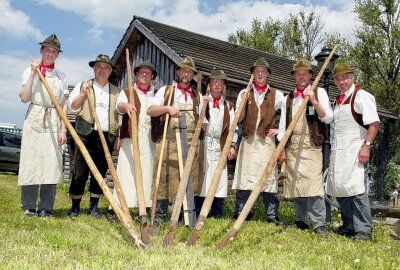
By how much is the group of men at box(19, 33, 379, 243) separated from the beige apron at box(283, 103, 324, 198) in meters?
0.01

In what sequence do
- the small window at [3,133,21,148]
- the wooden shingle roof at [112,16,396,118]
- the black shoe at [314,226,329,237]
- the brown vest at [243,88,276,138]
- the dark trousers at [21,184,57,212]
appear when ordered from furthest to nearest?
the small window at [3,133,21,148] → the wooden shingle roof at [112,16,396,118] → the brown vest at [243,88,276,138] → the dark trousers at [21,184,57,212] → the black shoe at [314,226,329,237]

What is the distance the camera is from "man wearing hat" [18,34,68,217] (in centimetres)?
529

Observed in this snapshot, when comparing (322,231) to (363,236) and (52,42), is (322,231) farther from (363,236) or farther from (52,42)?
(52,42)

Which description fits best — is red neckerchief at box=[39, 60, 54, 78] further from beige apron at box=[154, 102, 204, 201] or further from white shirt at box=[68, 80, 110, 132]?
beige apron at box=[154, 102, 204, 201]

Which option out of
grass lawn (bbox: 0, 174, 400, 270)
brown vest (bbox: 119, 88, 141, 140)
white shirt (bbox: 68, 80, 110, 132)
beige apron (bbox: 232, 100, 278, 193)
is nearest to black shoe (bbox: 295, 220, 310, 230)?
grass lawn (bbox: 0, 174, 400, 270)

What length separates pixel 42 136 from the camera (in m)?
5.35

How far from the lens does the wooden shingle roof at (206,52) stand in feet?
33.8

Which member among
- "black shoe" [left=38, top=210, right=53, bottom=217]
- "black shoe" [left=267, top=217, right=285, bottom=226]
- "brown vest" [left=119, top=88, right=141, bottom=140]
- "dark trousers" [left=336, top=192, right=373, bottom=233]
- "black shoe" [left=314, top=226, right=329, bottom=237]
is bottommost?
"black shoe" [left=38, top=210, right=53, bottom=217]

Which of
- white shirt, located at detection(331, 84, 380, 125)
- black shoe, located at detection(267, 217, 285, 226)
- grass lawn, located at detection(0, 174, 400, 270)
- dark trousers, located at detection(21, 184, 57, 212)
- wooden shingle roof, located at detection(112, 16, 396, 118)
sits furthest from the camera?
wooden shingle roof, located at detection(112, 16, 396, 118)

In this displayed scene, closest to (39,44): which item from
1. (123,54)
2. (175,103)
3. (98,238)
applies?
(175,103)

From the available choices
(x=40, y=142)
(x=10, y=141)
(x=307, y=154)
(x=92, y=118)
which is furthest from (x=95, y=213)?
(x=10, y=141)

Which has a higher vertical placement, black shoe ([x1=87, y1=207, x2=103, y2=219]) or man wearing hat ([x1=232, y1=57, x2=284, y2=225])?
man wearing hat ([x1=232, y1=57, x2=284, y2=225])

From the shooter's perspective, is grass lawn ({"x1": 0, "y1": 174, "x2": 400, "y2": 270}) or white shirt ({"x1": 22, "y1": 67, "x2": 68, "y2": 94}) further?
white shirt ({"x1": 22, "y1": 67, "x2": 68, "y2": 94})

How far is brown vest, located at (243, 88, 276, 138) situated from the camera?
563cm
